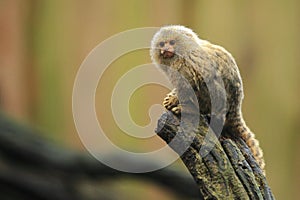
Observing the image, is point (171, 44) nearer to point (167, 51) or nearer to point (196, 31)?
point (167, 51)

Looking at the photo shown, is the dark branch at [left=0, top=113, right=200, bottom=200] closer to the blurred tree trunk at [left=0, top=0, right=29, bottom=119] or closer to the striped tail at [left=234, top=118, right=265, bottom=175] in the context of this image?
the blurred tree trunk at [left=0, top=0, right=29, bottom=119]

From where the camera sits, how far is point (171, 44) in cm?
50

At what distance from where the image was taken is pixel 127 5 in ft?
4.55

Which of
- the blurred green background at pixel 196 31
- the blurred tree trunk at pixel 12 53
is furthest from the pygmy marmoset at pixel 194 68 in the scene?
the blurred tree trunk at pixel 12 53

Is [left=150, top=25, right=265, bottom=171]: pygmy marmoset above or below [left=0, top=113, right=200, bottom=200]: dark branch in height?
below

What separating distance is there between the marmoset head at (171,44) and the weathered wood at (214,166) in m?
0.05

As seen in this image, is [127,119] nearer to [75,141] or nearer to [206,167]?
[206,167]

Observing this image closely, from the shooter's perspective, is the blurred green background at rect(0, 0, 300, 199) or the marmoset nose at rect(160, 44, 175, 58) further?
the blurred green background at rect(0, 0, 300, 199)

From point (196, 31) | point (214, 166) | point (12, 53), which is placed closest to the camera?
point (214, 166)

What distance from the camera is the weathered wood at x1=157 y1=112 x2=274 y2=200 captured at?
0.50 m

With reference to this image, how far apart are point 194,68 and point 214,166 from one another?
74mm

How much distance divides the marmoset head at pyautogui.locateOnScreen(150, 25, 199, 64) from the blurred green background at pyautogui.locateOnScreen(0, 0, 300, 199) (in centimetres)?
74

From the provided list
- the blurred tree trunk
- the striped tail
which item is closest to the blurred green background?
the blurred tree trunk

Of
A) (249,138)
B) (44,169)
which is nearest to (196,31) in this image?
(44,169)
